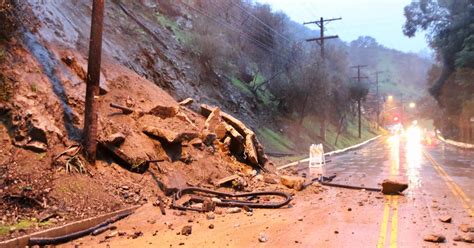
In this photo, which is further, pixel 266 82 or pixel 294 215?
pixel 266 82

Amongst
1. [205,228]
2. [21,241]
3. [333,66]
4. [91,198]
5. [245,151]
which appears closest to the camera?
[21,241]

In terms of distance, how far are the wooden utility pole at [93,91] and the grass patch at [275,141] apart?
20.6 meters

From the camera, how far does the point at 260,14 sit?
47.1 metres

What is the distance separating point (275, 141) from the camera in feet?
112

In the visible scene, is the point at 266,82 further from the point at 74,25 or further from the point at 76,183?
the point at 76,183

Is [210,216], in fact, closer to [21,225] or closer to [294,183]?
[21,225]

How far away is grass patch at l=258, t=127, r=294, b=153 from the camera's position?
32219 mm

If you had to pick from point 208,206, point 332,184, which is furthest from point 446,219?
point 332,184

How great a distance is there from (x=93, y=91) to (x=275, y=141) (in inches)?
946

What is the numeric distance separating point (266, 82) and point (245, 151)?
25.0m

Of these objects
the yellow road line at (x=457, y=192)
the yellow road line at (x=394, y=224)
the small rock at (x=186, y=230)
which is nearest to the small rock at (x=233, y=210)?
the small rock at (x=186, y=230)

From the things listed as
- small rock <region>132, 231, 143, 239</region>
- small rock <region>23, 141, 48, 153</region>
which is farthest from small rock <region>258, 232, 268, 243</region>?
small rock <region>23, 141, 48, 153</region>

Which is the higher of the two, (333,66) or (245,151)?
(333,66)

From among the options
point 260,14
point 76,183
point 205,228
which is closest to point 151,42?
point 76,183
